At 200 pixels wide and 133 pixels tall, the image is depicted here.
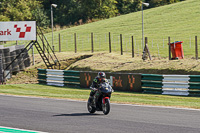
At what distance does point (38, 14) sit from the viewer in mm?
87375

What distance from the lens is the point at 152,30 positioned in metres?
56.8

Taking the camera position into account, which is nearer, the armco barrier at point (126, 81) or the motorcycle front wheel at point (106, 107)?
the motorcycle front wheel at point (106, 107)

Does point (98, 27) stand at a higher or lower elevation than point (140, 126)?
higher

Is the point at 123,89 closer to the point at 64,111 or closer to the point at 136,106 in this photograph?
the point at 136,106

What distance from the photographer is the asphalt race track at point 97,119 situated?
11.4m

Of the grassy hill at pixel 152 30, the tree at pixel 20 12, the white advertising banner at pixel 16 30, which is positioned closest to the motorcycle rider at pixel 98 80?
the white advertising banner at pixel 16 30

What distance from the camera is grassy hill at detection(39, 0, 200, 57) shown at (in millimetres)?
46750

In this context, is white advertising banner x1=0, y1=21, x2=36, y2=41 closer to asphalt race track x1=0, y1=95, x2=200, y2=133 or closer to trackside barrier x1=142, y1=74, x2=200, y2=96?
trackside barrier x1=142, y1=74, x2=200, y2=96

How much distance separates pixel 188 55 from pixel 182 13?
27908mm

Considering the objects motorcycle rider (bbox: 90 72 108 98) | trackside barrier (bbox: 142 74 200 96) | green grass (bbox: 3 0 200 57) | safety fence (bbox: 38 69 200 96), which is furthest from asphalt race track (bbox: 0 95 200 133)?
green grass (bbox: 3 0 200 57)

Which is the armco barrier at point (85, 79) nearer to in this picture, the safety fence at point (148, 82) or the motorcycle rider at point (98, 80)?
the safety fence at point (148, 82)

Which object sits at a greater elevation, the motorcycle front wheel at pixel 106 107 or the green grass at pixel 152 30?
the green grass at pixel 152 30

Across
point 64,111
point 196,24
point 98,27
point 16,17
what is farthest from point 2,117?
point 16,17

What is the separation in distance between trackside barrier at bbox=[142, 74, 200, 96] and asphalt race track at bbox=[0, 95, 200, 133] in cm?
678
